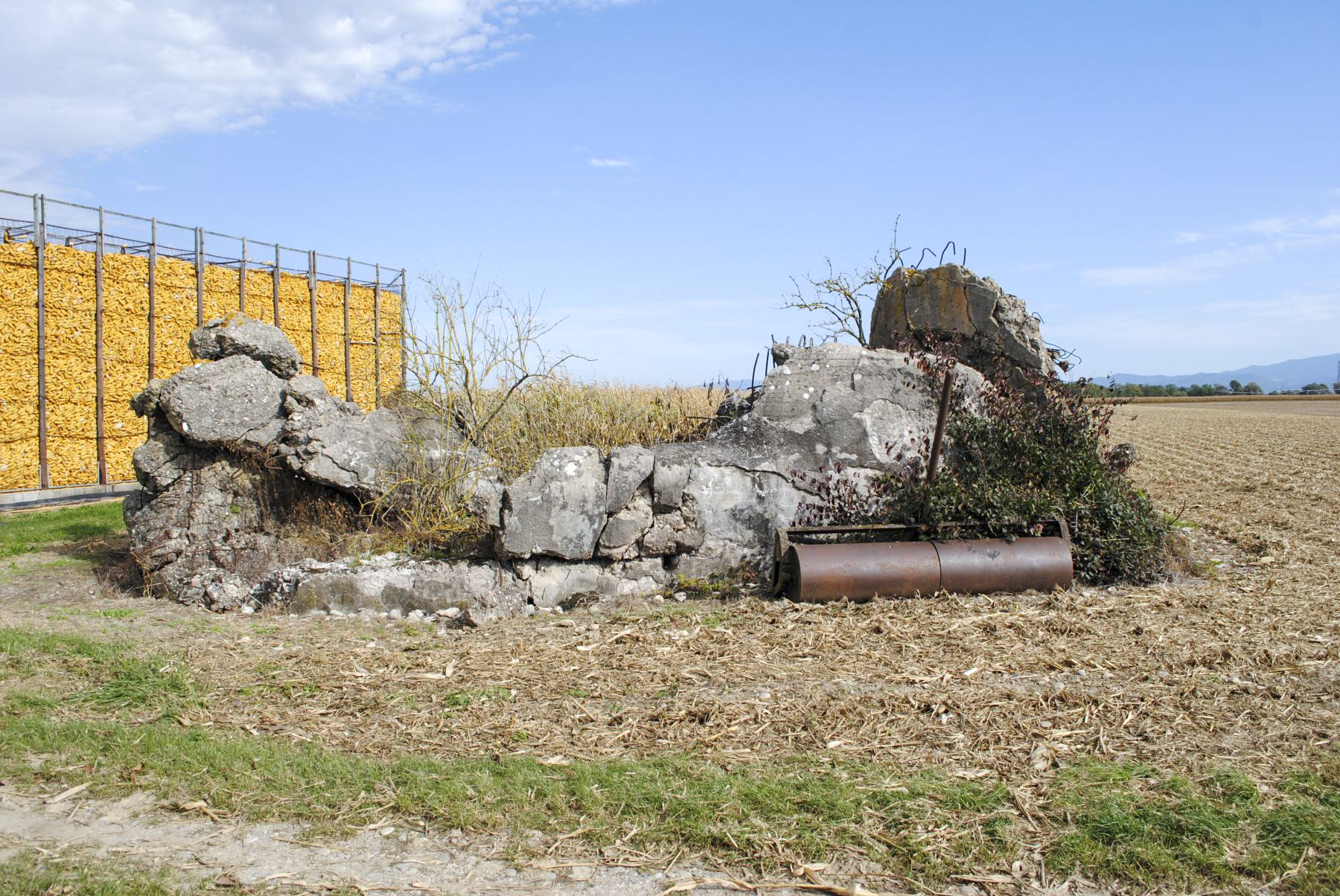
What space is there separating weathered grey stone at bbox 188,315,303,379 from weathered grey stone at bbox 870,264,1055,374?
261 inches

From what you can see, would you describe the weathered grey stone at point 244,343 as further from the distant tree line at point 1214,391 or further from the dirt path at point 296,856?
the distant tree line at point 1214,391

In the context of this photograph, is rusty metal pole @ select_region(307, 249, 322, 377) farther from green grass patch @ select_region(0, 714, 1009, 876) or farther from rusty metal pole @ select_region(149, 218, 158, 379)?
green grass patch @ select_region(0, 714, 1009, 876)

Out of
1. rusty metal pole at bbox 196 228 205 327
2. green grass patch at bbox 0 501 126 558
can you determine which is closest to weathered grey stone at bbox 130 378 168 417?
green grass patch at bbox 0 501 126 558

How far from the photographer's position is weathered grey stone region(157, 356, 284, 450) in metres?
8.84

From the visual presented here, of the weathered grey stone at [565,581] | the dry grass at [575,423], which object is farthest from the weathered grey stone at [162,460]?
the weathered grey stone at [565,581]

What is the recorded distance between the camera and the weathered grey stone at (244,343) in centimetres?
954

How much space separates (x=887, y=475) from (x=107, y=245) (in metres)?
15.8

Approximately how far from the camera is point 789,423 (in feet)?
28.0

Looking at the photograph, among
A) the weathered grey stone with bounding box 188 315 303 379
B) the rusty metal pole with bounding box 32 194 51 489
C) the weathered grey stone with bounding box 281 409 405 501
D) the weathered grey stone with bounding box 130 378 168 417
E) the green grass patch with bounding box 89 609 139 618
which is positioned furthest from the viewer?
the rusty metal pole with bounding box 32 194 51 489

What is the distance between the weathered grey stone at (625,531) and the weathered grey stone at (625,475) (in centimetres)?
8

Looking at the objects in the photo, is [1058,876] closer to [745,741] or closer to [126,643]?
[745,741]

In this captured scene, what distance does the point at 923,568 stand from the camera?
292 inches

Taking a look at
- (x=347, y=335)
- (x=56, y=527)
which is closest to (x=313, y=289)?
(x=347, y=335)

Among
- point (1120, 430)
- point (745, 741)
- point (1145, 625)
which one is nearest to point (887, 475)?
point (1145, 625)
